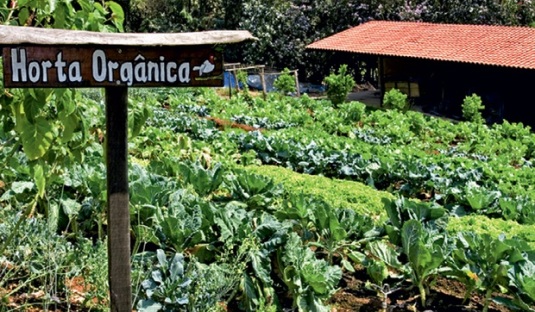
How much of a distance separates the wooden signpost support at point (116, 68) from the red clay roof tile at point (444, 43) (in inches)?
667

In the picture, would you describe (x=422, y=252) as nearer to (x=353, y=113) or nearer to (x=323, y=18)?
(x=353, y=113)

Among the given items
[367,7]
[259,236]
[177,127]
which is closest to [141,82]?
[259,236]

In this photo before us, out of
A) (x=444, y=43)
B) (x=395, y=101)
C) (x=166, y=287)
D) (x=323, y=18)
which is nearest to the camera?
(x=166, y=287)

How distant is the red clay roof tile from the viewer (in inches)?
835

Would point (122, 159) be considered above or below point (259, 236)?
above

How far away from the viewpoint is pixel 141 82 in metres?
3.87

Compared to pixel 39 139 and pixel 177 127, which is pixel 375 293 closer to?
pixel 39 139

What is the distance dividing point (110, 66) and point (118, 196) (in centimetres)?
72

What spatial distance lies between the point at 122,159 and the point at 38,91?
566 mm

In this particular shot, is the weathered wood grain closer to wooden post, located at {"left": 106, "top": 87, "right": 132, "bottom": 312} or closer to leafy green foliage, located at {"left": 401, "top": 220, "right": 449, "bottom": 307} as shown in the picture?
wooden post, located at {"left": 106, "top": 87, "right": 132, "bottom": 312}

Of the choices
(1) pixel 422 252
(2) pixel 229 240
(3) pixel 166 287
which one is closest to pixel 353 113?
(1) pixel 422 252

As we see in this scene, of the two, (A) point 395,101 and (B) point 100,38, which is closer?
(B) point 100,38

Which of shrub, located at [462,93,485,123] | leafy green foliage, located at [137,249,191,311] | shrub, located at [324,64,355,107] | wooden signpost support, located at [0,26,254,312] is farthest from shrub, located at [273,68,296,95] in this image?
wooden signpost support, located at [0,26,254,312]

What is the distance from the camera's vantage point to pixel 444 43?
23.8 m
